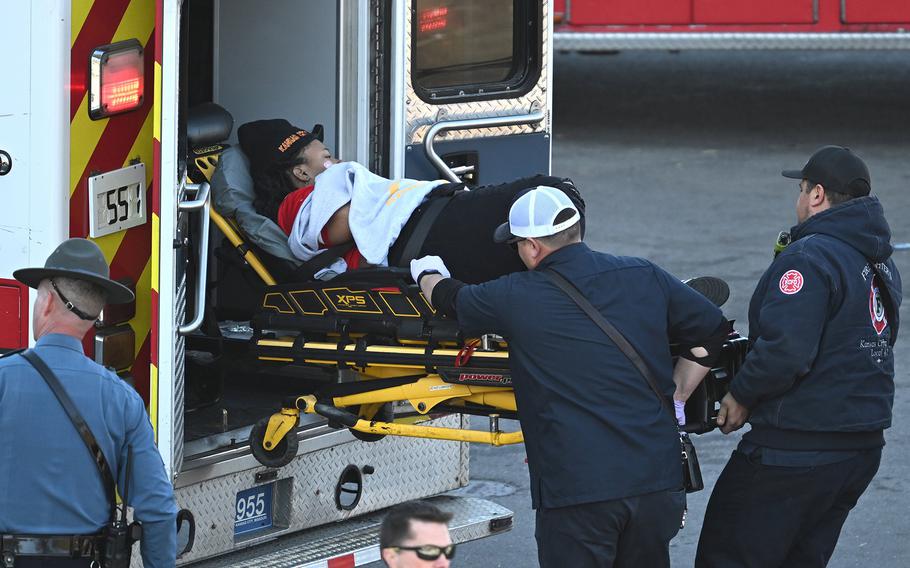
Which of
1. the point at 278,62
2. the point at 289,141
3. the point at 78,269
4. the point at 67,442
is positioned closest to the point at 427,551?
the point at 67,442

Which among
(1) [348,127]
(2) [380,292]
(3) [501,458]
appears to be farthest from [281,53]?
(3) [501,458]

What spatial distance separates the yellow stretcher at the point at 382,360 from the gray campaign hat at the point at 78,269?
3.68 ft

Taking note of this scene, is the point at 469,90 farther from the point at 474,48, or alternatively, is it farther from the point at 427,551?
the point at 427,551

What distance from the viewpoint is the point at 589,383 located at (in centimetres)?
396

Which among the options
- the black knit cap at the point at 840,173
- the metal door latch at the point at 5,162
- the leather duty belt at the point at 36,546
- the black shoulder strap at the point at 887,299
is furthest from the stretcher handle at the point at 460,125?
the leather duty belt at the point at 36,546

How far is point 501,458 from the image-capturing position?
23.3ft

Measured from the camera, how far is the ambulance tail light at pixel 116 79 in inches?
164

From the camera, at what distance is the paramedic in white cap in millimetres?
3957

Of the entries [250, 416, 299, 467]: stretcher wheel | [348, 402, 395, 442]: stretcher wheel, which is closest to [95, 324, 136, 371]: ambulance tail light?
[250, 416, 299, 467]: stretcher wheel

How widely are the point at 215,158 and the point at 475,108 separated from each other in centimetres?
99

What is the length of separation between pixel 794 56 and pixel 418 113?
540 inches

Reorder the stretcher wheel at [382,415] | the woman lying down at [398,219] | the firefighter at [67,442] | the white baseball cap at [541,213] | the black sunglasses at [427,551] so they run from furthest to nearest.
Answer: the stretcher wheel at [382,415] → the woman lying down at [398,219] → the white baseball cap at [541,213] → the firefighter at [67,442] → the black sunglasses at [427,551]

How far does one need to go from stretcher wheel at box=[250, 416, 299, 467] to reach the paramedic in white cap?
2.97 feet

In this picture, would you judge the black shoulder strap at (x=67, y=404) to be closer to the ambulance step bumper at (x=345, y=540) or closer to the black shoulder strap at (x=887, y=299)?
the ambulance step bumper at (x=345, y=540)
